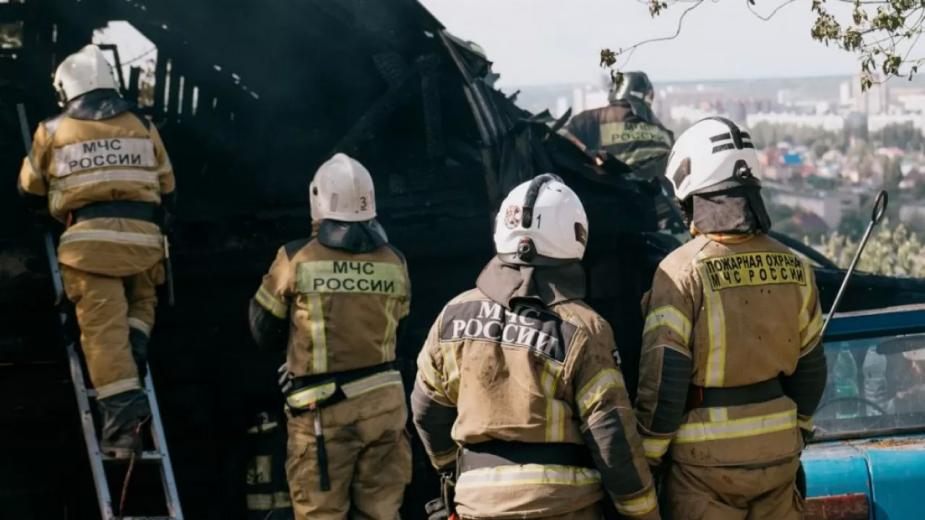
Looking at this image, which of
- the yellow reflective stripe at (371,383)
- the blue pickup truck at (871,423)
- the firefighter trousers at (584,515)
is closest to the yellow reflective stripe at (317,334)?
the yellow reflective stripe at (371,383)

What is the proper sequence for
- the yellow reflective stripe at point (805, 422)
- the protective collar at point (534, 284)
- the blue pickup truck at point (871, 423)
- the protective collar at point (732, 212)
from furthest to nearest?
the blue pickup truck at point (871, 423)
the yellow reflective stripe at point (805, 422)
the protective collar at point (732, 212)
the protective collar at point (534, 284)

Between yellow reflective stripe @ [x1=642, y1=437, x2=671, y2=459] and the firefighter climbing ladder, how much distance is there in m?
2.50

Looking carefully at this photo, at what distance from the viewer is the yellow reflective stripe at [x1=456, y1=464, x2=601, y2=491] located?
4453 millimetres

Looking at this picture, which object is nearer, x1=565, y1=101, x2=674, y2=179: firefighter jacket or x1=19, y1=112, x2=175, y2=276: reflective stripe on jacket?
x1=19, y1=112, x2=175, y2=276: reflective stripe on jacket

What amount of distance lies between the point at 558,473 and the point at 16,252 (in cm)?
387

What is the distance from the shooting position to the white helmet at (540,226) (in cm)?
459

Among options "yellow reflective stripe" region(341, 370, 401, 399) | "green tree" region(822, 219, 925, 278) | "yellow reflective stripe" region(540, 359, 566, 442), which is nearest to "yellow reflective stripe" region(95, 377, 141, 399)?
"yellow reflective stripe" region(341, 370, 401, 399)

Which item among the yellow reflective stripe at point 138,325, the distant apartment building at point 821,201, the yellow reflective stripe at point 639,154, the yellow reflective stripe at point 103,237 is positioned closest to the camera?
the yellow reflective stripe at point 103,237

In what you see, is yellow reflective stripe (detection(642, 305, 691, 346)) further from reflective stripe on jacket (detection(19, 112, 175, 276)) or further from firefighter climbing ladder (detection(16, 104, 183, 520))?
reflective stripe on jacket (detection(19, 112, 175, 276))

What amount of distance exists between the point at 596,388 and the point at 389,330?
212 centimetres

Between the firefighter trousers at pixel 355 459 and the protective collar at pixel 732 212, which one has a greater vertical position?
the protective collar at pixel 732 212

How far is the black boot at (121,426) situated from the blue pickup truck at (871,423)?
9.93 ft

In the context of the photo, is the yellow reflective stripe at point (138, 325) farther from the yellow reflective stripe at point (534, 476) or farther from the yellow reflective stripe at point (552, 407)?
the yellow reflective stripe at point (552, 407)

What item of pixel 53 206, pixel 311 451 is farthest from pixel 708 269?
pixel 53 206
